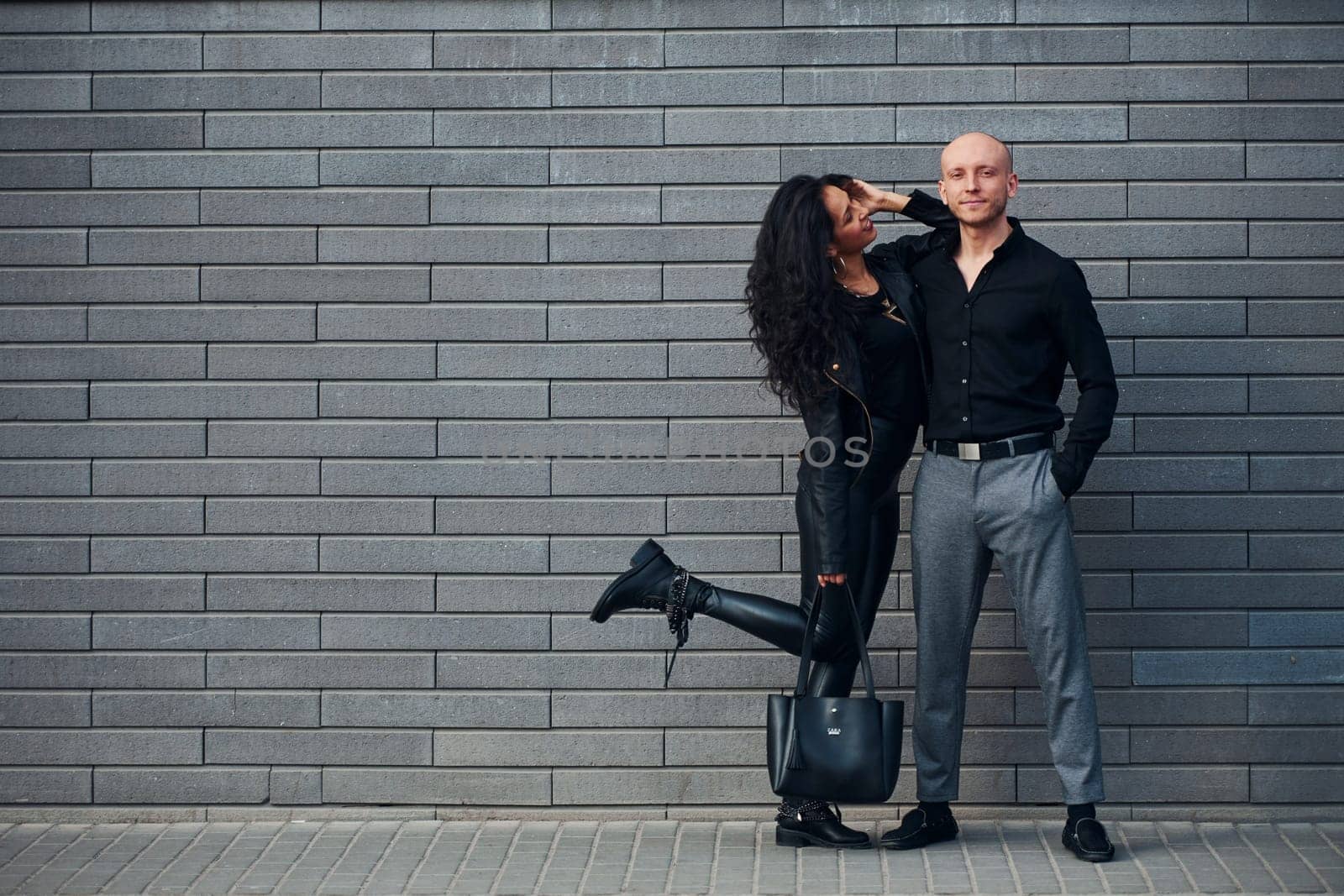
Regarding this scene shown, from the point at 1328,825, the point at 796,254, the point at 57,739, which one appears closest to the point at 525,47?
the point at 796,254

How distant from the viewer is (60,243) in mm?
5391

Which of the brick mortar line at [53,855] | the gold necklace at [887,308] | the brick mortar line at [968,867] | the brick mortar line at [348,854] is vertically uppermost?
the gold necklace at [887,308]

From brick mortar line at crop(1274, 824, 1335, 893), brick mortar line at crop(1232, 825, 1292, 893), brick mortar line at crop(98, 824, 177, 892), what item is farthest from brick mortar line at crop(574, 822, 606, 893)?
brick mortar line at crop(1274, 824, 1335, 893)

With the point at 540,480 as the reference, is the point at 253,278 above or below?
above

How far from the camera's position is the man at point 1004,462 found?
4.74 meters

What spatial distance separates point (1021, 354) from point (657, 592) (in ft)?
4.58

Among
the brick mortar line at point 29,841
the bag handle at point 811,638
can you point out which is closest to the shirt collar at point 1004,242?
the bag handle at point 811,638

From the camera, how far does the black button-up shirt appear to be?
4.69 metres

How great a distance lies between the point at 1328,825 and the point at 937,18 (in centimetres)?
310

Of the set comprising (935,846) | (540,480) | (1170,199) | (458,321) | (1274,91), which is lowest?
(935,846)

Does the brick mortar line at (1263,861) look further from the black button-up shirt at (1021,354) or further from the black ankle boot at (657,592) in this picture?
the black ankle boot at (657,592)

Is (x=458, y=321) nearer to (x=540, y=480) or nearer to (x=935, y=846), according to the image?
(x=540, y=480)

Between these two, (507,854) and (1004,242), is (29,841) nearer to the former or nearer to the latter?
(507,854)

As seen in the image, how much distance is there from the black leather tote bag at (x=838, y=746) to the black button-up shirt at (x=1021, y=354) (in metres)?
0.78
